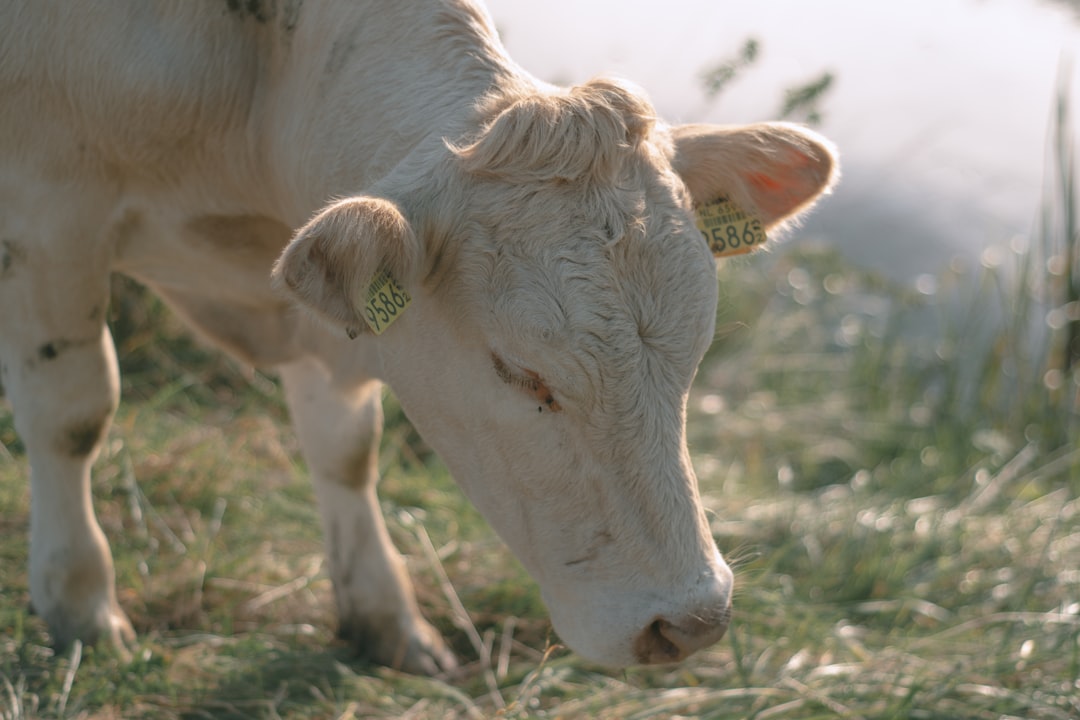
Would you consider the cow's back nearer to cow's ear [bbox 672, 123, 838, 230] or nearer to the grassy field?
cow's ear [bbox 672, 123, 838, 230]

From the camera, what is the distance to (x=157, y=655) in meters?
3.25

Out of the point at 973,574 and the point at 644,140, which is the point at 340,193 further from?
the point at 973,574

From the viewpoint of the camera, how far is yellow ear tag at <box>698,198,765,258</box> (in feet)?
9.19

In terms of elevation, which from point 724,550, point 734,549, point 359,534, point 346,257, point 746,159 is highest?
point 746,159

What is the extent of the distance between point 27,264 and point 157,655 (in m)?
1.05

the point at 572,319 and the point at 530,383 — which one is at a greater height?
the point at 572,319

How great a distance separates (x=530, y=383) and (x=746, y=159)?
79 cm

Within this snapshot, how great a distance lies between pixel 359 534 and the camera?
362cm

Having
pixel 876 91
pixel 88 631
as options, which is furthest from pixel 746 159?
pixel 876 91

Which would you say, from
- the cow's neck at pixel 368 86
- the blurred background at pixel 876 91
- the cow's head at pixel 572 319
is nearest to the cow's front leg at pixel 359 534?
the cow's neck at pixel 368 86

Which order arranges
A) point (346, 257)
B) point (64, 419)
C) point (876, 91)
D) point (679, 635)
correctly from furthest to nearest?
point (876, 91)
point (64, 419)
point (679, 635)
point (346, 257)

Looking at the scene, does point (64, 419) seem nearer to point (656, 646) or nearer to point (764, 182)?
point (656, 646)

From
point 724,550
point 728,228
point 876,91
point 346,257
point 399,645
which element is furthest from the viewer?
point 876,91

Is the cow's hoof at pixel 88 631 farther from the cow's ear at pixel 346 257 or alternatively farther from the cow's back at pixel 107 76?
the cow's ear at pixel 346 257
